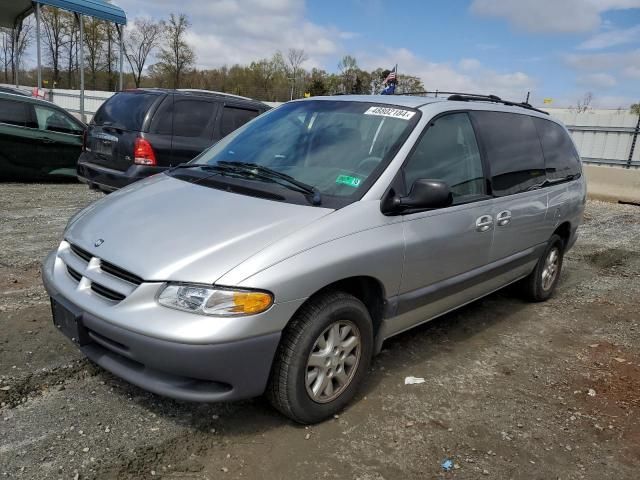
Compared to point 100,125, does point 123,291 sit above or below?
below

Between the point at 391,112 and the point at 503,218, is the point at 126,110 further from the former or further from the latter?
the point at 503,218

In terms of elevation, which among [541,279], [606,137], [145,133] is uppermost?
[606,137]

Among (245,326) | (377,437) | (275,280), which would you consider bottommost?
(377,437)

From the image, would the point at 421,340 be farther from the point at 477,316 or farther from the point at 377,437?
the point at 377,437

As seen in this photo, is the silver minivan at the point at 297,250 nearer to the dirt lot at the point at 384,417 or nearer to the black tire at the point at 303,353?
the black tire at the point at 303,353

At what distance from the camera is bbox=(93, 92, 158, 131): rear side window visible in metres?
6.84

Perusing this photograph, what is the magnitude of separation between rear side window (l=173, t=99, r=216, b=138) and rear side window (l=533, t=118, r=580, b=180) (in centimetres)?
448

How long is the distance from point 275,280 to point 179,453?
979 millimetres

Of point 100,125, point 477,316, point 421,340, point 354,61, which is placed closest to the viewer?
point 421,340

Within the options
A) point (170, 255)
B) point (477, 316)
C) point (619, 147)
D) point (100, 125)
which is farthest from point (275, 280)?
point (619, 147)

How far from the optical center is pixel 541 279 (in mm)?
5164

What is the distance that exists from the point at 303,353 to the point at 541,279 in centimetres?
340

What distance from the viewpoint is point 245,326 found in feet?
7.84

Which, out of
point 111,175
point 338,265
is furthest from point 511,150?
point 111,175
